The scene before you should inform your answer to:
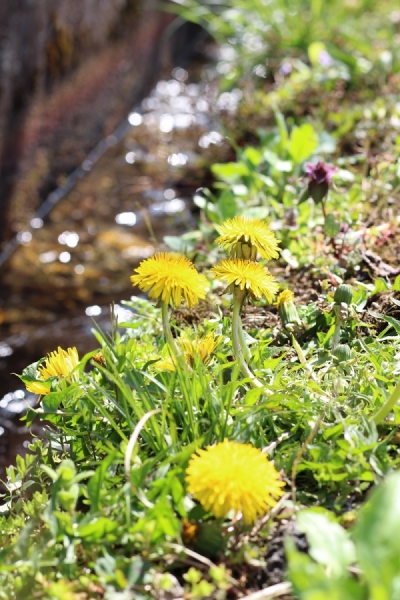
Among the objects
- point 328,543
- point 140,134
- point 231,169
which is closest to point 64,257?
point 231,169

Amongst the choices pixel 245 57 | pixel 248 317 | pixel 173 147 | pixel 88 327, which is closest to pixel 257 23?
pixel 245 57

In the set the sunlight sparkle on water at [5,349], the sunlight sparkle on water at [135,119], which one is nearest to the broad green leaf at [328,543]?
the sunlight sparkle on water at [5,349]

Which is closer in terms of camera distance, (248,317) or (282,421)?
(282,421)

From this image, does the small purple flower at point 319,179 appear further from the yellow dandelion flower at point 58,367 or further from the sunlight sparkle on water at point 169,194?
the sunlight sparkle on water at point 169,194

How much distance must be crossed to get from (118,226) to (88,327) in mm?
969

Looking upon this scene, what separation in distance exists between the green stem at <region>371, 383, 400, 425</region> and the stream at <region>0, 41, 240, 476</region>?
3.47ft

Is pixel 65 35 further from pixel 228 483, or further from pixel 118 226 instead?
pixel 228 483

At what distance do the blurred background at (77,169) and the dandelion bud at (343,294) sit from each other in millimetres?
1020

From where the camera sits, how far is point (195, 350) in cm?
170

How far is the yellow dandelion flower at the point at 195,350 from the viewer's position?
169cm

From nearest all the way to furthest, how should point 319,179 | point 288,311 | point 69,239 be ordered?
point 288,311, point 319,179, point 69,239

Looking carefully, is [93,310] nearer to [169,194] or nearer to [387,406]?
[169,194]

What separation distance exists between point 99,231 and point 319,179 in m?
1.89

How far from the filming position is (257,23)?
19.0 feet
